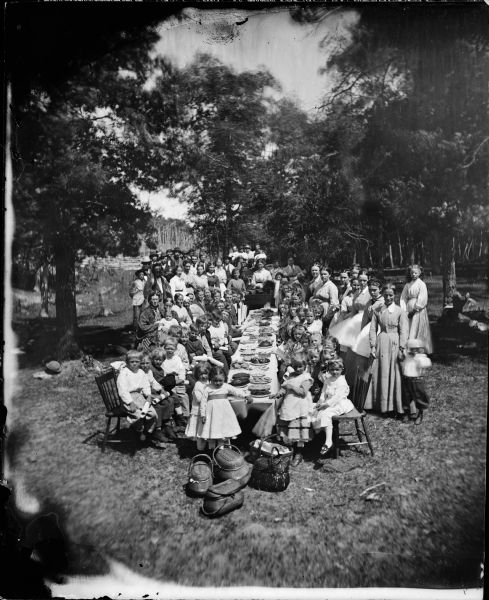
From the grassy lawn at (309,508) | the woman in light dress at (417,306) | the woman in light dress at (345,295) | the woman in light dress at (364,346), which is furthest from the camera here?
the woman in light dress at (345,295)

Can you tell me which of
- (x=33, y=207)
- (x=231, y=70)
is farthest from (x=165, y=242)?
(x=231, y=70)

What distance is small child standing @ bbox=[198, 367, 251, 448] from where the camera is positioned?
4344 mm

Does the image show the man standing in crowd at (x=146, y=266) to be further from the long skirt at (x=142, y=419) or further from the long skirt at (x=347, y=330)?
the long skirt at (x=347, y=330)

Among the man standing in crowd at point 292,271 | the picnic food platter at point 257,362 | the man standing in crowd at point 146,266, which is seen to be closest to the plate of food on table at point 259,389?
the picnic food platter at point 257,362

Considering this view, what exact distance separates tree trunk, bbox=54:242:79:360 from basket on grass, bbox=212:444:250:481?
1613 millimetres

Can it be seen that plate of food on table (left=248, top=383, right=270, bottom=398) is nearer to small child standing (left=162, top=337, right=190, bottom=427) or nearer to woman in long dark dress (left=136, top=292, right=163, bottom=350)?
small child standing (left=162, top=337, right=190, bottom=427)

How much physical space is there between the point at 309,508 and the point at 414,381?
53.3 inches

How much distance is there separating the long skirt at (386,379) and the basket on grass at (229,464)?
1162 millimetres

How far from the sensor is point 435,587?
403 centimetres

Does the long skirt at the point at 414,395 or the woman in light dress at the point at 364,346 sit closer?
the long skirt at the point at 414,395

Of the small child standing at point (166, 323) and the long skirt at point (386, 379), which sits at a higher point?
the small child standing at point (166, 323)

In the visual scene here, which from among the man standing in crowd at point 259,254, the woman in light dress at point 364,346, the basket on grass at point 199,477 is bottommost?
the basket on grass at point 199,477

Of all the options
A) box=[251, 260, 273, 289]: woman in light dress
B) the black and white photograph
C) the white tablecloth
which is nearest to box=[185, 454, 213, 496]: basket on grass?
the black and white photograph

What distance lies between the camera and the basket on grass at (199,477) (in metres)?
4.17
